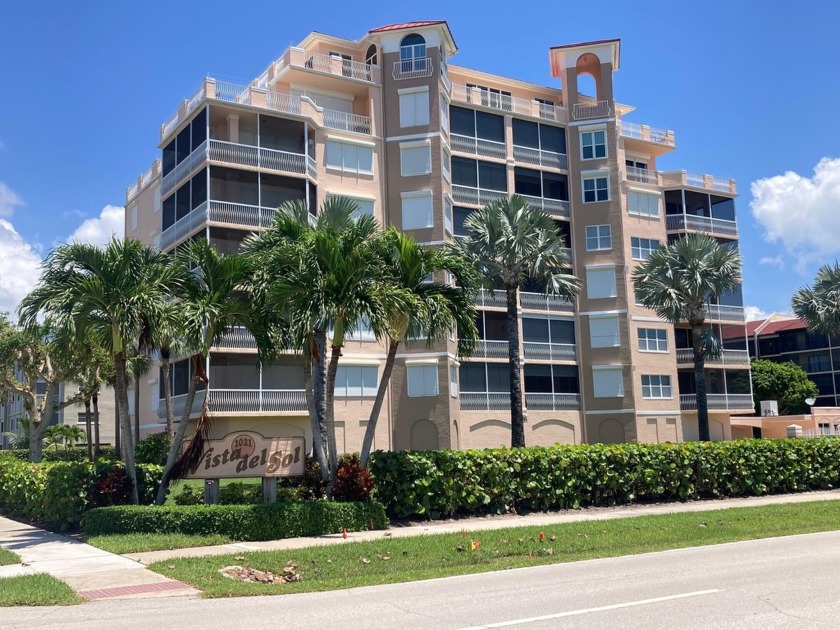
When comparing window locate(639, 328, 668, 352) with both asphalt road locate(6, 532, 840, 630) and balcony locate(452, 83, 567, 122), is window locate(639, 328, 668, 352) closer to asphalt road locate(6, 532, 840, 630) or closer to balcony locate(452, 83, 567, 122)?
balcony locate(452, 83, 567, 122)

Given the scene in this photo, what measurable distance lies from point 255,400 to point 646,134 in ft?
102

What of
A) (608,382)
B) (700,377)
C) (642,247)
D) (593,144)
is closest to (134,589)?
(700,377)

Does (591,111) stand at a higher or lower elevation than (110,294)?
higher

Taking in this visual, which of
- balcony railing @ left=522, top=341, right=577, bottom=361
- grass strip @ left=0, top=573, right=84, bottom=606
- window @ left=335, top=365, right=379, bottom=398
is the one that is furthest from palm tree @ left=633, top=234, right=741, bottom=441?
grass strip @ left=0, top=573, right=84, bottom=606

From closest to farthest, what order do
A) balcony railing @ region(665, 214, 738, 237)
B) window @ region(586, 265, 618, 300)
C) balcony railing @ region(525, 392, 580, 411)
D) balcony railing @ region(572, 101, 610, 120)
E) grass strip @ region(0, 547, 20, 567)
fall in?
grass strip @ region(0, 547, 20, 567)
balcony railing @ region(525, 392, 580, 411)
window @ region(586, 265, 618, 300)
balcony railing @ region(572, 101, 610, 120)
balcony railing @ region(665, 214, 738, 237)

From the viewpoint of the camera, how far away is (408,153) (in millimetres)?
44656

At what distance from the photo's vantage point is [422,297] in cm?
2092

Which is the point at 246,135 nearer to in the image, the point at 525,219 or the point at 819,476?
the point at 525,219

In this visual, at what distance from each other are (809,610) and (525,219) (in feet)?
87.0

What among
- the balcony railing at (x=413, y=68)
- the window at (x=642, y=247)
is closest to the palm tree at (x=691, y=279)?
the window at (x=642, y=247)

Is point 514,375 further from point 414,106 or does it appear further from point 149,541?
point 149,541

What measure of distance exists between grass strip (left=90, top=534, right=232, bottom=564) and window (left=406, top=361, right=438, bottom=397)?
2493 centimetres

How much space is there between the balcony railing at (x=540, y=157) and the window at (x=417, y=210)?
8230 millimetres

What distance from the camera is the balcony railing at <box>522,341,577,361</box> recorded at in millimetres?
48281
